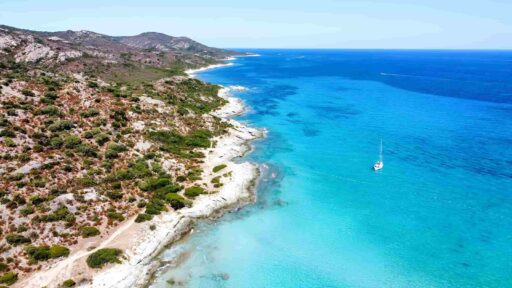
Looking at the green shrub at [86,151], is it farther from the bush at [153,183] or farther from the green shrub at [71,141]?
the bush at [153,183]

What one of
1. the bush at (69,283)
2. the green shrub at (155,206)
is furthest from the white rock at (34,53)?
the bush at (69,283)

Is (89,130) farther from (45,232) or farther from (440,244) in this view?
(440,244)

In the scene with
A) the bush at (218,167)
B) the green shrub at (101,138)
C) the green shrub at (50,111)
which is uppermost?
the green shrub at (50,111)

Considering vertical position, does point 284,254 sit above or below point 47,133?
below

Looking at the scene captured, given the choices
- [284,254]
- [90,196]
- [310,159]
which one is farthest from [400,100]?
[90,196]

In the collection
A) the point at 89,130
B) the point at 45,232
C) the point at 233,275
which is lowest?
the point at 233,275

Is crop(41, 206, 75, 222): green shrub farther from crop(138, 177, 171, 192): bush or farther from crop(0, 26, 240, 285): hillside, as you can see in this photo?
crop(138, 177, 171, 192): bush

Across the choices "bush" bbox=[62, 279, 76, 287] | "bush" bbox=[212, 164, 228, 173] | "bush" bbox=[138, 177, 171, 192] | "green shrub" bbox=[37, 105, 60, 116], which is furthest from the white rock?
"bush" bbox=[62, 279, 76, 287]

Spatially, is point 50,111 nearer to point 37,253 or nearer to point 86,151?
point 86,151
